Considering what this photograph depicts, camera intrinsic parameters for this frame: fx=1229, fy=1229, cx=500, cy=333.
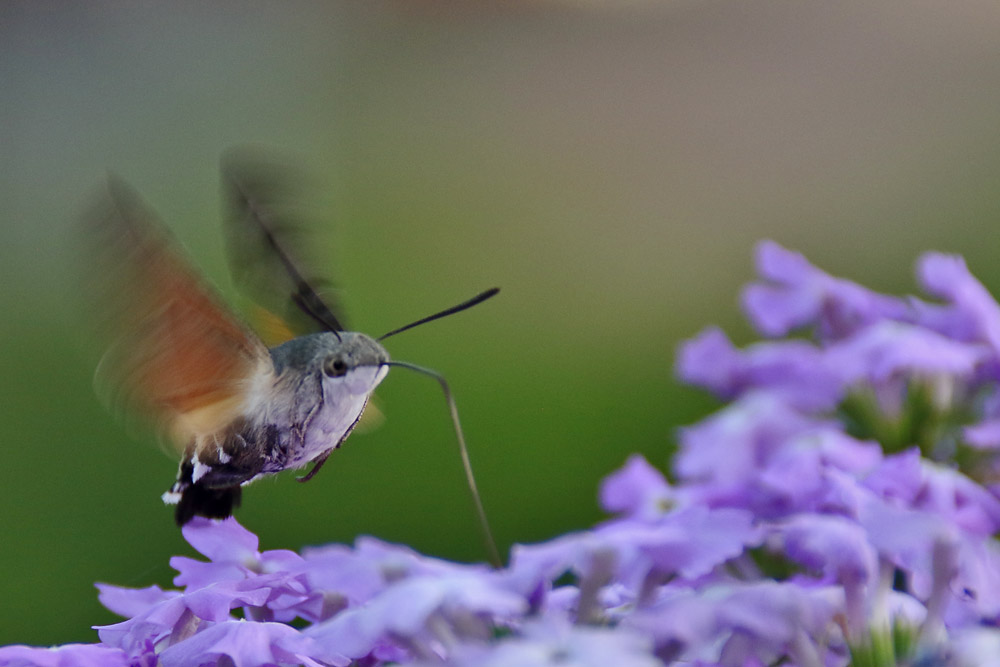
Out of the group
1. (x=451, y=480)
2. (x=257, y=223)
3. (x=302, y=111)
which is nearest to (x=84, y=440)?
(x=451, y=480)

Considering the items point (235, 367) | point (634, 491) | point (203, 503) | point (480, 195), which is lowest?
point (480, 195)

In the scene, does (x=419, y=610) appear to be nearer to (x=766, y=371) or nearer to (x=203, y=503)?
(x=203, y=503)

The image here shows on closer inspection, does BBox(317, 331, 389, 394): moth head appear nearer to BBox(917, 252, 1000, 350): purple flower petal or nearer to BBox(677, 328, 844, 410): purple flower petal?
BBox(677, 328, 844, 410): purple flower petal

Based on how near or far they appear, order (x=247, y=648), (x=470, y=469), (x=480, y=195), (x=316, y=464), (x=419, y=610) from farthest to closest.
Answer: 1. (x=480, y=195)
2. (x=316, y=464)
3. (x=470, y=469)
4. (x=247, y=648)
5. (x=419, y=610)

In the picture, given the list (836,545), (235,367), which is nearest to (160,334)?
(235,367)

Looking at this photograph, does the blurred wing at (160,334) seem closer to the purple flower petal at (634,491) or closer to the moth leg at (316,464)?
the moth leg at (316,464)

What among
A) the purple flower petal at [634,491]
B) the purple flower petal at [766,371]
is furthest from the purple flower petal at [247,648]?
the purple flower petal at [766,371]

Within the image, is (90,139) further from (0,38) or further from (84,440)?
(84,440)

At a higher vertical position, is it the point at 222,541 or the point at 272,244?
the point at 272,244
